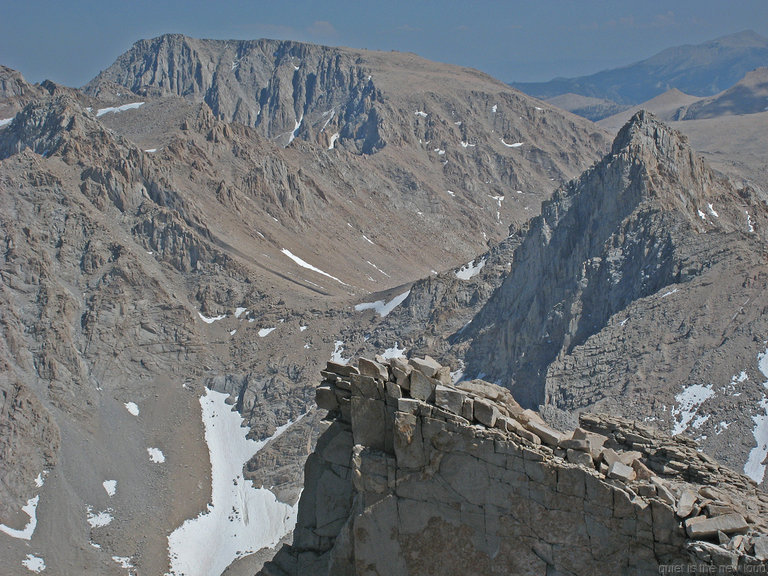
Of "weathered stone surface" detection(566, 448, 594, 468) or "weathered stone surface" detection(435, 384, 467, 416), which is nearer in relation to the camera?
"weathered stone surface" detection(566, 448, 594, 468)

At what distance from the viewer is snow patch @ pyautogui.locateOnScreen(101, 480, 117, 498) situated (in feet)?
304

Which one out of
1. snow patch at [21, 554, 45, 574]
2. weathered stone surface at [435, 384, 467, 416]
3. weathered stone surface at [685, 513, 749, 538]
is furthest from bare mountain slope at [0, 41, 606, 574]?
weathered stone surface at [685, 513, 749, 538]

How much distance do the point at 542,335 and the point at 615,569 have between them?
79497 millimetres

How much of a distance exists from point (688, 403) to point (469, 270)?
8007 centimetres

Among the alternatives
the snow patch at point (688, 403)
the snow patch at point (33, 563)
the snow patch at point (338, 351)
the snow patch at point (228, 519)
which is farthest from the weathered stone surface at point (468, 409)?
the snow patch at point (338, 351)

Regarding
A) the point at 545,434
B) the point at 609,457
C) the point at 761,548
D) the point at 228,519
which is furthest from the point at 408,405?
the point at 228,519

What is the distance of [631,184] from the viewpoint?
10181 cm

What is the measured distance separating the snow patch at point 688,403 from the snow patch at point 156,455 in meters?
56.7

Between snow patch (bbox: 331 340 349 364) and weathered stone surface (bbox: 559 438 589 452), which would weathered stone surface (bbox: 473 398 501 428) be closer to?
weathered stone surface (bbox: 559 438 589 452)

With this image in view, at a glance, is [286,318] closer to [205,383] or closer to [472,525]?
[205,383]

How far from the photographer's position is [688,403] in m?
68.4

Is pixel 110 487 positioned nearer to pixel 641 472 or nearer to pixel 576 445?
pixel 576 445

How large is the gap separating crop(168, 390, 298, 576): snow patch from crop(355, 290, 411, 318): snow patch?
33.8m

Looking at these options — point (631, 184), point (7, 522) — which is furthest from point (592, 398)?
point (7, 522)
